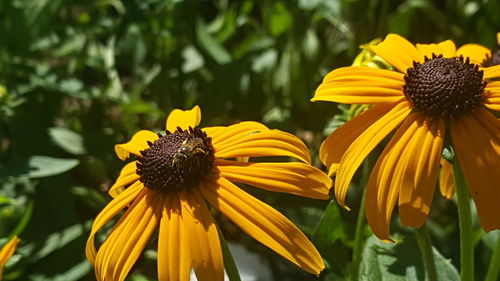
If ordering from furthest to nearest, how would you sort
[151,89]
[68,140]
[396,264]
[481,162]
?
[151,89], [68,140], [396,264], [481,162]

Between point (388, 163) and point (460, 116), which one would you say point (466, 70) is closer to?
point (460, 116)

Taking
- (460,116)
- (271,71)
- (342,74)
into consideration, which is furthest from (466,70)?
(271,71)

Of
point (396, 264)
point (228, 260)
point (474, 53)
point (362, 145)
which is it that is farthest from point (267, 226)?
point (474, 53)

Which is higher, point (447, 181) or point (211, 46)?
point (211, 46)

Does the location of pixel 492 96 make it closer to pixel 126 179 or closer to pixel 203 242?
pixel 203 242

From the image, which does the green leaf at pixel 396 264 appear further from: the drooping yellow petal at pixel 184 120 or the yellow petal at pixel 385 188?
the drooping yellow petal at pixel 184 120

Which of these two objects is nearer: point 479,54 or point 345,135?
point 345,135

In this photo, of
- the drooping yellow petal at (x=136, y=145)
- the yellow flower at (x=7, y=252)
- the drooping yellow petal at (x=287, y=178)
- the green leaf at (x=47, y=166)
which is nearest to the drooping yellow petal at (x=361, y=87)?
the drooping yellow petal at (x=287, y=178)
